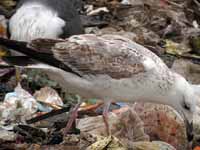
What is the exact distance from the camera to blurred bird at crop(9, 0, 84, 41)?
5.82m

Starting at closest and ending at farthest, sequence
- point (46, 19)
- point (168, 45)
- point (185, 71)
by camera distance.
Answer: point (46, 19), point (185, 71), point (168, 45)

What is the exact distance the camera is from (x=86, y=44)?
4480 mm

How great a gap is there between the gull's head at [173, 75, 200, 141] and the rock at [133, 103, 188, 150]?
26cm

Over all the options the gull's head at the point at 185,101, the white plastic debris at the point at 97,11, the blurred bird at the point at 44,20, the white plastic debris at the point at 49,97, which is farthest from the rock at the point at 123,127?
the white plastic debris at the point at 97,11

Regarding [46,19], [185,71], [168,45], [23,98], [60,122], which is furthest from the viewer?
[168,45]

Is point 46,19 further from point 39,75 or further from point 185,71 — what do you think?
point 185,71

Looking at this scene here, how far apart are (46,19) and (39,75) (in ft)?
1.60

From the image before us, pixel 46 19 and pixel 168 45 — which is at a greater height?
pixel 46 19

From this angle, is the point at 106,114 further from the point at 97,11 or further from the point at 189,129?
the point at 97,11

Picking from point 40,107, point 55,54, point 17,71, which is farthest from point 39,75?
point 55,54

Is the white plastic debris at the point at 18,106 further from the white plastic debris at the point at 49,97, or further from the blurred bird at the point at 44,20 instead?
the blurred bird at the point at 44,20

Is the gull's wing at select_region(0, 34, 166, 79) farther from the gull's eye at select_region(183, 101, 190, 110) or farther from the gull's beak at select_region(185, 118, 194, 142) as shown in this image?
the gull's beak at select_region(185, 118, 194, 142)

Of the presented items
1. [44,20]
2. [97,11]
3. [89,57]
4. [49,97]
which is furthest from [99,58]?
[97,11]

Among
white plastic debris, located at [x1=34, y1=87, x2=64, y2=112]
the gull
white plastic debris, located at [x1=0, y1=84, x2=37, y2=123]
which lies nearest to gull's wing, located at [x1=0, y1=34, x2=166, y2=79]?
the gull
